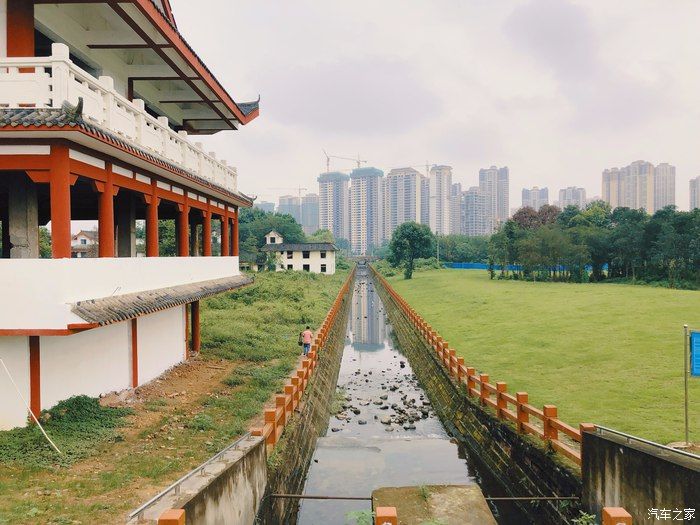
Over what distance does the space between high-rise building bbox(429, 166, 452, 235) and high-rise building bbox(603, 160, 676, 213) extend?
47817 mm

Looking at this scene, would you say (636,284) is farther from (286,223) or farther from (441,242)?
(286,223)

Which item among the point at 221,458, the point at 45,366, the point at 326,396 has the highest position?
the point at 45,366

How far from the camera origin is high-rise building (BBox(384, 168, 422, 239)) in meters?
170

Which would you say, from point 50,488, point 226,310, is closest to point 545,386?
point 50,488

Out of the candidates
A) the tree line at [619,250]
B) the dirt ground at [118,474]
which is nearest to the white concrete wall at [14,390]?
the dirt ground at [118,474]

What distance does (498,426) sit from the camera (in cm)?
1213

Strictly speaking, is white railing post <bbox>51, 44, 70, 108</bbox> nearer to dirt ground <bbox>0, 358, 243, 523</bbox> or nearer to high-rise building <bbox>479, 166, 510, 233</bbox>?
dirt ground <bbox>0, 358, 243, 523</bbox>

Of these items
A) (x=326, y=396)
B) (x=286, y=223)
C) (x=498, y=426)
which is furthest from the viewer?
(x=286, y=223)

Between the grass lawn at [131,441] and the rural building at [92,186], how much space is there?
72 cm

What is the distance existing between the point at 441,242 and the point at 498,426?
88890mm

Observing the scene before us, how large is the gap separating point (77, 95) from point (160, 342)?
8.06 meters

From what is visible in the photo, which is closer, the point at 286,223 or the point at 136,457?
the point at 136,457

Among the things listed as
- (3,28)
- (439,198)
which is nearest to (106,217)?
(3,28)

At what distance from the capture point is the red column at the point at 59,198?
920 cm
